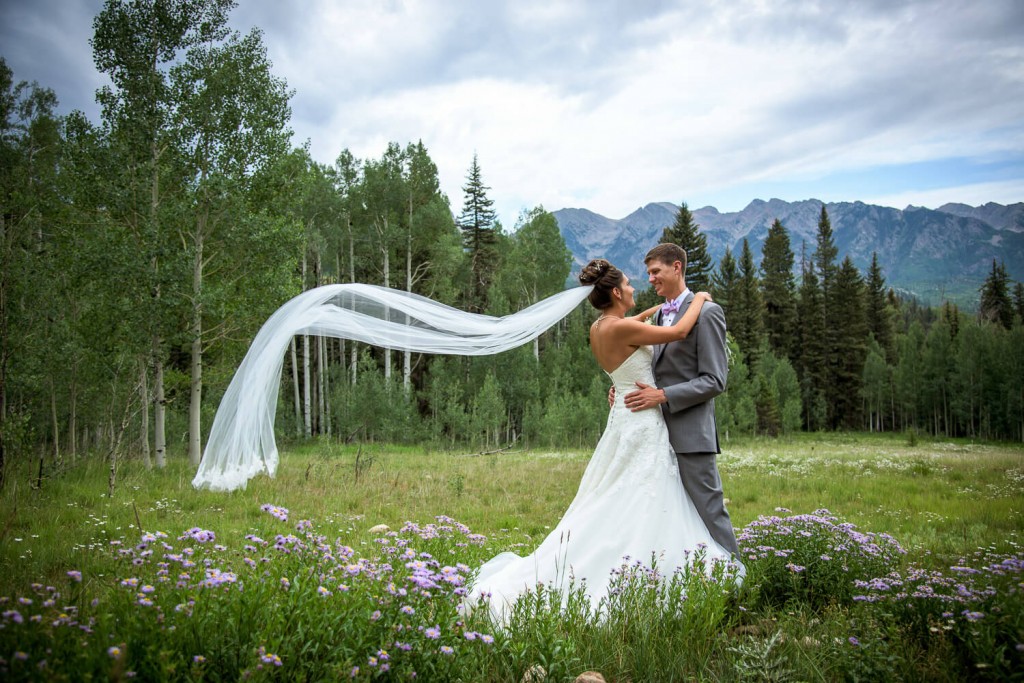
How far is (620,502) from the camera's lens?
4496mm

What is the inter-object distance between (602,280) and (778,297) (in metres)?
54.7

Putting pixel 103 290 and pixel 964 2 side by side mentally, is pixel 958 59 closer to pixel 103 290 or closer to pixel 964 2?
pixel 964 2

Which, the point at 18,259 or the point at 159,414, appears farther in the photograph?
the point at 159,414

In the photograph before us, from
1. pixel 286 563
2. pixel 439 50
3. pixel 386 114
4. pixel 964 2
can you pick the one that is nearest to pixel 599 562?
pixel 286 563

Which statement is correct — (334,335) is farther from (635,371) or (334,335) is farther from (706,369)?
(706,369)

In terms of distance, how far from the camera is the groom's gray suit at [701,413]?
445 centimetres

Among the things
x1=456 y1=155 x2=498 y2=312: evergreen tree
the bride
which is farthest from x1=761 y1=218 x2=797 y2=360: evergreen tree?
the bride

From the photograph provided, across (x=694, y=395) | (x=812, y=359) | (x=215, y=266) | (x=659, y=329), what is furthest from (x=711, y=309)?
(x=812, y=359)

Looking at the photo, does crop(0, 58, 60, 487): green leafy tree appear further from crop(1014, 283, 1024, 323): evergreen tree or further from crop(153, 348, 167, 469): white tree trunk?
crop(1014, 283, 1024, 323): evergreen tree

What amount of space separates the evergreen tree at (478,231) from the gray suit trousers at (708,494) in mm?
31574

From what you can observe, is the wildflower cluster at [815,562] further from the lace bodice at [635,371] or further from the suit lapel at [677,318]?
the suit lapel at [677,318]

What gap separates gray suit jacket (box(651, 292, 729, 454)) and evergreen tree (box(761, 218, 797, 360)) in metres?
53.0

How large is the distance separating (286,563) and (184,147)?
13340mm

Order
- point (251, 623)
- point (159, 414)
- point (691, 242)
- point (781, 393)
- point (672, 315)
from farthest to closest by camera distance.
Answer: point (781, 393)
point (691, 242)
point (159, 414)
point (672, 315)
point (251, 623)
